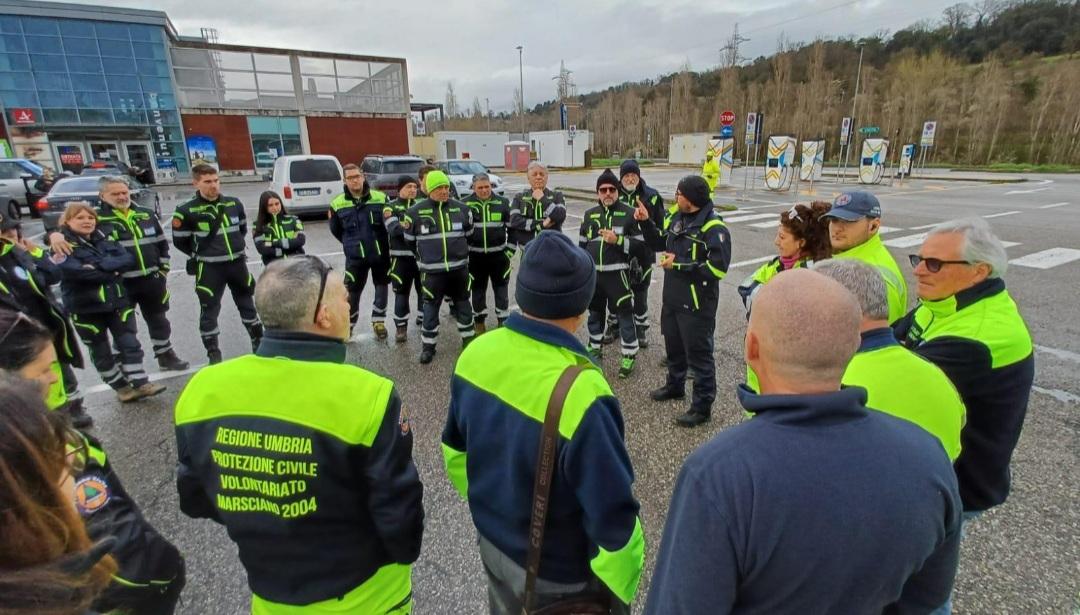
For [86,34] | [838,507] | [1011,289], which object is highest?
[86,34]

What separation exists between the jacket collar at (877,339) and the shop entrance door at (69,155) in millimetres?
37489

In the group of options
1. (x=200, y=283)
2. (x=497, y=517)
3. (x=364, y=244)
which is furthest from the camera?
(x=364, y=244)

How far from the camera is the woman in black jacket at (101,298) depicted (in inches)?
168

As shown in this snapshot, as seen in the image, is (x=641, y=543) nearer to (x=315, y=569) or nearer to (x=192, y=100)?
(x=315, y=569)

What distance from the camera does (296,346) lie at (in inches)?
62.0

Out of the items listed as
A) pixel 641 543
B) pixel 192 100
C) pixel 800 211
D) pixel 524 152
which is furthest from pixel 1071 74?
pixel 192 100

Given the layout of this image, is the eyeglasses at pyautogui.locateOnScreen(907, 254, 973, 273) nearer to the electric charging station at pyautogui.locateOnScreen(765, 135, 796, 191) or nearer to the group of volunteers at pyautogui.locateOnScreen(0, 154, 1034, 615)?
the group of volunteers at pyautogui.locateOnScreen(0, 154, 1034, 615)

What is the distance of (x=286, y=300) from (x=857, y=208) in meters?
3.00

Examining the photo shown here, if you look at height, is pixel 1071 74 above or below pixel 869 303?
above

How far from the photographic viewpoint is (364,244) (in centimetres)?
620

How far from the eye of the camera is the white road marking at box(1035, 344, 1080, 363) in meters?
5.17

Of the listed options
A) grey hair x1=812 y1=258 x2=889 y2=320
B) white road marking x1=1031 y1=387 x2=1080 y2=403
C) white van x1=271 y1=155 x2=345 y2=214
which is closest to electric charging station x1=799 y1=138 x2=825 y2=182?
white van x1=271 y1=155 x2=345 y2=214

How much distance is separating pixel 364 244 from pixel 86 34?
34.2 m

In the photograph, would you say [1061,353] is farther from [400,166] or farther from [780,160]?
[780,160]
